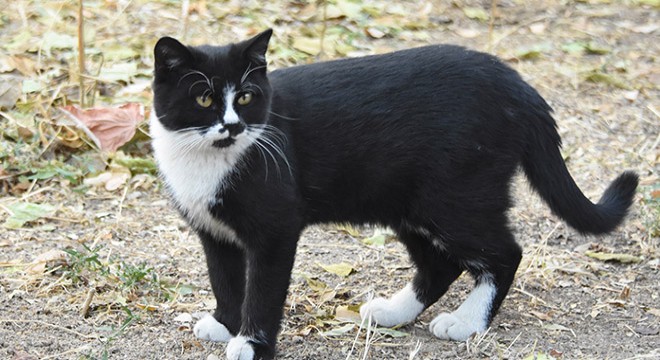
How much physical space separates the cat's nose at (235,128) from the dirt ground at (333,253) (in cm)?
76

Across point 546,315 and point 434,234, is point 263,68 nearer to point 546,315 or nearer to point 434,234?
point 434,234

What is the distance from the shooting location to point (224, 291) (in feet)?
11.4

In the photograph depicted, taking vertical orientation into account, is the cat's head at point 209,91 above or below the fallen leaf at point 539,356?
above

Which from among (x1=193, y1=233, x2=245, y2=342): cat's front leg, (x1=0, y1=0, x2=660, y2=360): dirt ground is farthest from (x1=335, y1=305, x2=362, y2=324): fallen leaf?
(x1=193, y1=233, x2=245, y2=342): cat's front leg

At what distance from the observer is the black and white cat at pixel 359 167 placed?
3172 millimetres

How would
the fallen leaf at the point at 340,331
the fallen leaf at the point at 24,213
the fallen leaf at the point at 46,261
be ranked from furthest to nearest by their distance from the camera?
the fallen leaf at the point at 24,213
the fallen leaf at the point at 46,261
the fallen leaf at the point at 340,331

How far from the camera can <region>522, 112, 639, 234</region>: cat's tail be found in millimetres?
3557

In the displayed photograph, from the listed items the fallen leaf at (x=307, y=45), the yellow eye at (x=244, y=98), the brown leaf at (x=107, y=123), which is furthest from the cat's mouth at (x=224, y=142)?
the fallen leaf at (x=307, y=45)

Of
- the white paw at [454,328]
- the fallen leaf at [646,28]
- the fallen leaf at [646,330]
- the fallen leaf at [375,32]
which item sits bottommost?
the fallen leaf at [375,32]

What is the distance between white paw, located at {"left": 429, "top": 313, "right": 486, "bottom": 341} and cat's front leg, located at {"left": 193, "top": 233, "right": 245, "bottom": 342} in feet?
2.36

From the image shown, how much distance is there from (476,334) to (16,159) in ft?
8.29

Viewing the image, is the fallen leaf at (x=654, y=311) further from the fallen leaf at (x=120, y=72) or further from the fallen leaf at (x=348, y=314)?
the fallen leaf at (x=120, y=72)

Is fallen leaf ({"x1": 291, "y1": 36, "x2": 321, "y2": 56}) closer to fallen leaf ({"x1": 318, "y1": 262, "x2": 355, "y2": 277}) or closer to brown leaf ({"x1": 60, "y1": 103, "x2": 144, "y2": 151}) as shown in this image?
brown leaf ({"x1": 60, "y1": 103, "x2": 144, "y2": 151})

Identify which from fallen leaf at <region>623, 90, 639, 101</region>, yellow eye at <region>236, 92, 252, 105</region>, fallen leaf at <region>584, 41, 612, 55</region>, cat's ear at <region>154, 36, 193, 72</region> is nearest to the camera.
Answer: cat's ear at <region>154, 36, 193, 72</region>
